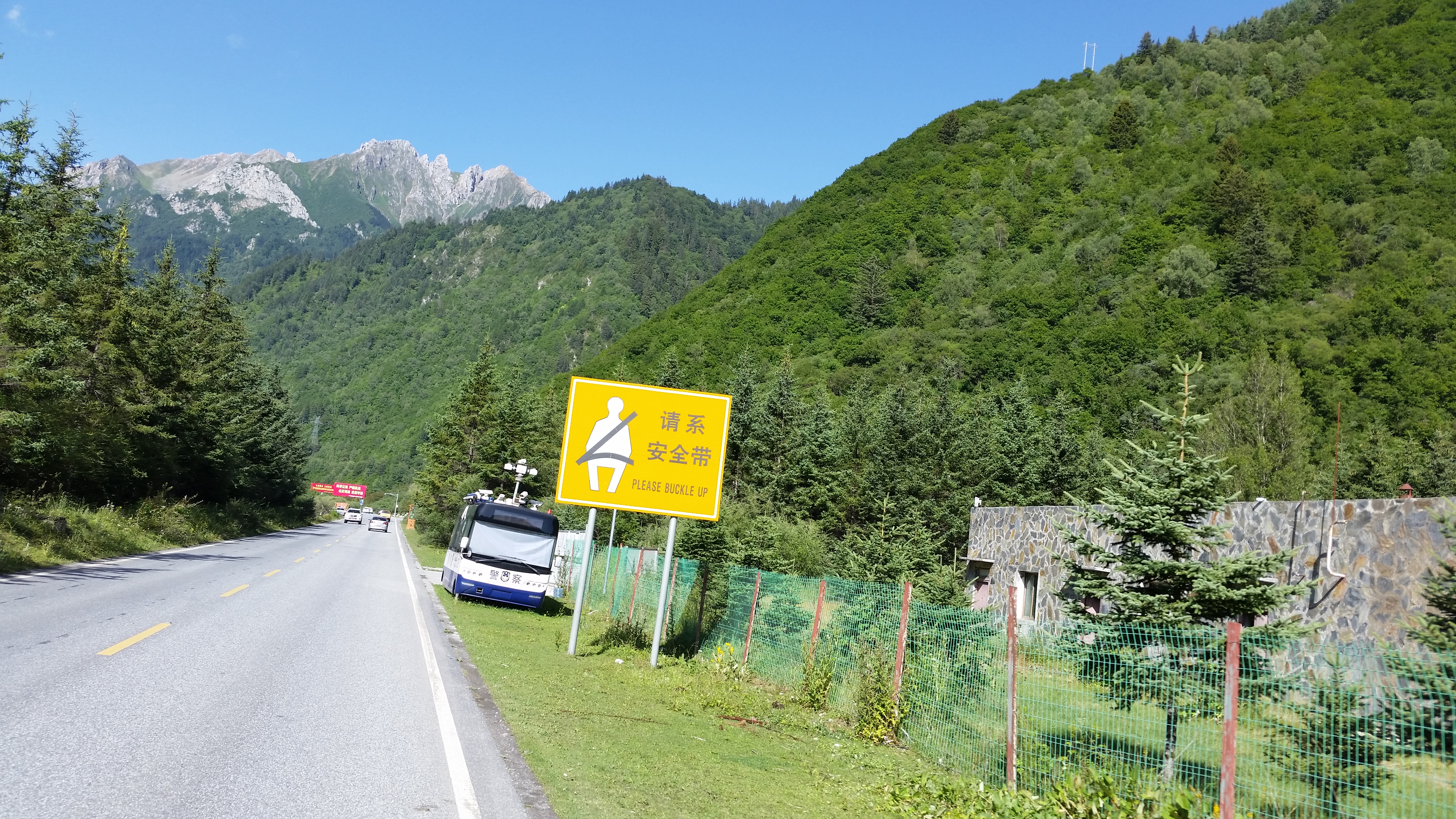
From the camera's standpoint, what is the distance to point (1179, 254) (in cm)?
8288

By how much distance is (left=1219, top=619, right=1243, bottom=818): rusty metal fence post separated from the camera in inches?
214

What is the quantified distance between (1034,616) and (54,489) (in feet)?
110

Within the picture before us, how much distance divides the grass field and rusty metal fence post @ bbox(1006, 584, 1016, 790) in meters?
1.08

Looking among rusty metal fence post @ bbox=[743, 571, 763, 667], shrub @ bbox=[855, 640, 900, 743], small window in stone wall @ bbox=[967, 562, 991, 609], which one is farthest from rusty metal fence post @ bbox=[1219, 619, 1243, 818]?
small window in stone wall @ bbox=[967, 562, 991, 609]

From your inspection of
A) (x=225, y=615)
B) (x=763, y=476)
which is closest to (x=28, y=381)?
(x=225, y=615)

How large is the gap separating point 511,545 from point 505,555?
30 cm

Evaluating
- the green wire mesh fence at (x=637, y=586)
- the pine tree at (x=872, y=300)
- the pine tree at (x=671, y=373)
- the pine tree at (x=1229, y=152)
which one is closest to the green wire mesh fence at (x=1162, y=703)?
the green wire mesh fence at (x=637, y=586)

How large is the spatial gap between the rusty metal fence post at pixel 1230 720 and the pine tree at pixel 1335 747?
1.01 feet

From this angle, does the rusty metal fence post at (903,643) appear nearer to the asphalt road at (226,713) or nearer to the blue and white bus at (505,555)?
the asphalt road at (226,713)

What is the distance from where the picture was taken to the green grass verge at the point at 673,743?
7.04m

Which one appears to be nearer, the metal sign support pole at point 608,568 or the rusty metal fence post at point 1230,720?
the rusty metal fence post at point 1230,720

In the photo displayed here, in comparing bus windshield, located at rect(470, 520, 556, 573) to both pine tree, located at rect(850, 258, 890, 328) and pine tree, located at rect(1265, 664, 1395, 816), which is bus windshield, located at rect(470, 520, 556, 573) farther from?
pine tree, located at rect(850, 258, 890, 328)

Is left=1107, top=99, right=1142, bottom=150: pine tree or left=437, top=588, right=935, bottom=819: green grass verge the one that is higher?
left=1107, top=99, right=1142, bottom=150: pine tree

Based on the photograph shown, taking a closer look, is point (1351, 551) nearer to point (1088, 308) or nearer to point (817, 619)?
point (817, 619)
